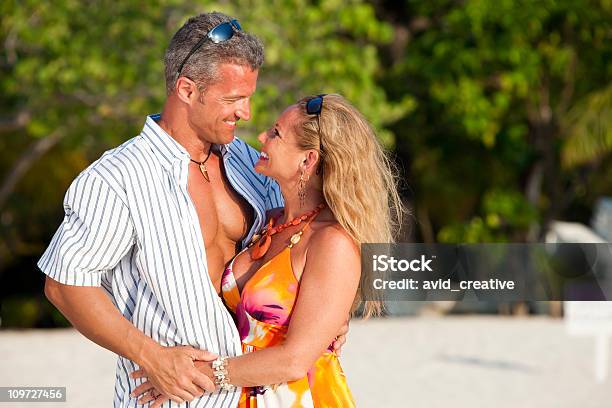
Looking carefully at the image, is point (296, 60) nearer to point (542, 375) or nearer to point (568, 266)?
point (542, 375)

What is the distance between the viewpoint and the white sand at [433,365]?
323 inches

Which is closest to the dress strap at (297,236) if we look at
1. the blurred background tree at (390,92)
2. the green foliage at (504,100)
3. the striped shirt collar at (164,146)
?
the striped shirt collar at (164,146)

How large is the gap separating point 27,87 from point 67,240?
8.84 meters

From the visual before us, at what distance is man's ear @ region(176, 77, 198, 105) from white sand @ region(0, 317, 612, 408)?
5.20 m

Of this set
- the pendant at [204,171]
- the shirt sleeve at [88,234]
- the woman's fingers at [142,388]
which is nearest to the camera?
the shirt sleeve at [88,234]

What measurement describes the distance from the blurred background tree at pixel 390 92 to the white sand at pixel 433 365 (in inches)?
87.9

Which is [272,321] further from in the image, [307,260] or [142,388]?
[142,388]

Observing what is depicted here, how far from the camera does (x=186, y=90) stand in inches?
118

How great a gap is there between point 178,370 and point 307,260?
1.48 ft

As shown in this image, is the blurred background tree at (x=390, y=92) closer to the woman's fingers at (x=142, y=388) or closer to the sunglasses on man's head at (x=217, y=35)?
the sunglasses on man's head at (x=217, y=35)

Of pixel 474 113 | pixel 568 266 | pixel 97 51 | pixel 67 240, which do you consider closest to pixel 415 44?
pixel 474 113

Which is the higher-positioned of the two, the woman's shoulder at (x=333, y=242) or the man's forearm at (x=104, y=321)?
the woman's shoulder at (x=333, y=242)

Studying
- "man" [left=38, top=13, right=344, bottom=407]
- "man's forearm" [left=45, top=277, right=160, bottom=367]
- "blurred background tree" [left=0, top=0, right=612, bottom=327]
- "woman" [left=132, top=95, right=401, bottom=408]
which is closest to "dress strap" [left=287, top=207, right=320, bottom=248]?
"woman" [left=132, top=95, right=401, bottom=408]

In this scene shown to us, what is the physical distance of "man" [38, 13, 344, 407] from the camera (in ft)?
9.02
